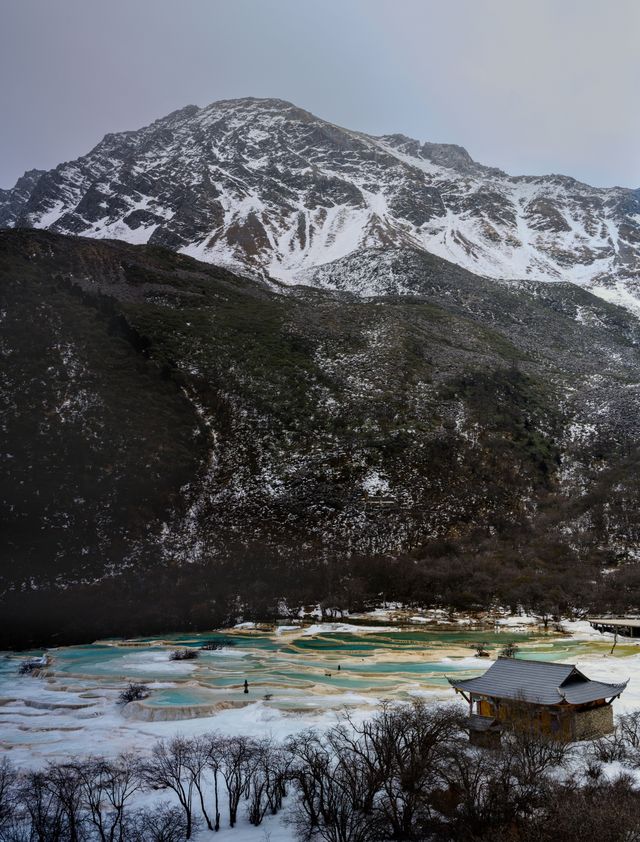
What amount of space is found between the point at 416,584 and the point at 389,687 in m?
36.6

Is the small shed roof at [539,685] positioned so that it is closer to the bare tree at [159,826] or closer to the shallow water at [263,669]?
the shallow water at [263,669]

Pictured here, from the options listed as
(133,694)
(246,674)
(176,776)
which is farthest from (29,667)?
(176,776)

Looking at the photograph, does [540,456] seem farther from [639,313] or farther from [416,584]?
[639,313]

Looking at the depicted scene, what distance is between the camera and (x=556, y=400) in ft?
370

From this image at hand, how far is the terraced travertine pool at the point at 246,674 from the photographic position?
119 ft

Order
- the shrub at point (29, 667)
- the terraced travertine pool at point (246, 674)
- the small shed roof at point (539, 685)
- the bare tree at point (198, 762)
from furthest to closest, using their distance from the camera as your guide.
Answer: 1. the shrub at point (29, 667)
2. the terraced travertine pool at point (246, 674)
3. the small shed roof at point (539, 685)
4. the bare tree at point (198, 762)

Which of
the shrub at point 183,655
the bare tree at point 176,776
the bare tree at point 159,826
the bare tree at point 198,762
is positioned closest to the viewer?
the bare tree at point 159,826

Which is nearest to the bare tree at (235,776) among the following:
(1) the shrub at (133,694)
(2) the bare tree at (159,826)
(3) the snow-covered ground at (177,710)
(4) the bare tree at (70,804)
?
(3) the snow-covered ground at (177,710)

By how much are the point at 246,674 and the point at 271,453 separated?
1927 inches

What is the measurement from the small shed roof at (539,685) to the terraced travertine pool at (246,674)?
33.0 feet

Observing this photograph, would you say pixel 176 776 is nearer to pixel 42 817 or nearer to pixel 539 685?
pixel 42 817

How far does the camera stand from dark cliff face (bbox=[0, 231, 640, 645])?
76.2 metres

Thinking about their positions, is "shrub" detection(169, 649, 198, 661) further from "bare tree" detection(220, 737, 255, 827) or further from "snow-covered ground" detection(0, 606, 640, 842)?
"bare tree" detection(220, 737, 255, 827)

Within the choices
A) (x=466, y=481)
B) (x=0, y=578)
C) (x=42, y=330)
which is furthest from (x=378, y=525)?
(x=42, y=330)
